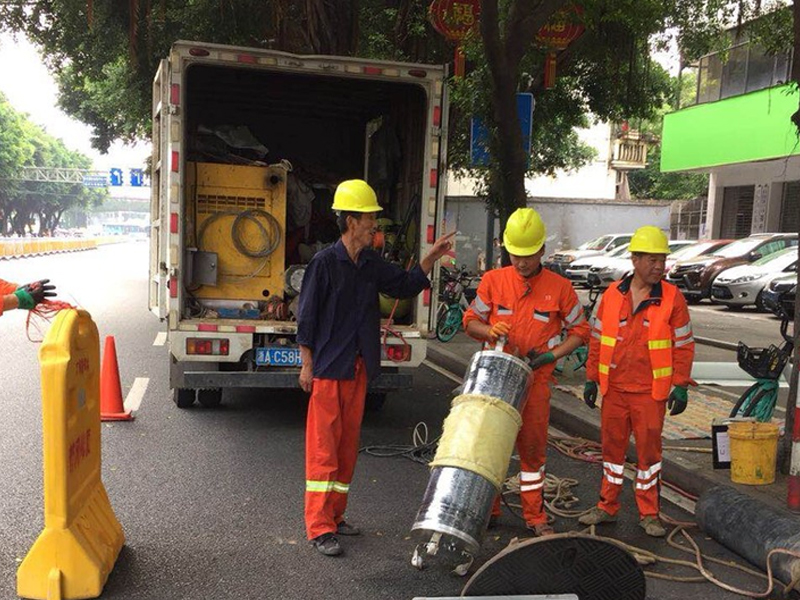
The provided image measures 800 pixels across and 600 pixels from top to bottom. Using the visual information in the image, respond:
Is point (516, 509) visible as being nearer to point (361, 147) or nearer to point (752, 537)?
point (752, 537)

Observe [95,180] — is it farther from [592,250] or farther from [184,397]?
[184,397]

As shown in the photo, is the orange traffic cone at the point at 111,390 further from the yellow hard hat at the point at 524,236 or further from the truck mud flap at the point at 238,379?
the yellow hard hat at the point at 524,236

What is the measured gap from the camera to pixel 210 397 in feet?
24.8

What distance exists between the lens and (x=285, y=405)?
7805 mm

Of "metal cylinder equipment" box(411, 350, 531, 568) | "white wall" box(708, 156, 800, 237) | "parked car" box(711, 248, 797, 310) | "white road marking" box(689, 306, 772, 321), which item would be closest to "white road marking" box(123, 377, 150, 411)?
"metal cylinder equipment" box(411, 350, 531, 568)

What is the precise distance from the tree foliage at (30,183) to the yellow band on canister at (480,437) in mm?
59561

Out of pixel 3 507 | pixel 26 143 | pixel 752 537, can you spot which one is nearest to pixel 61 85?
pixel 3 507

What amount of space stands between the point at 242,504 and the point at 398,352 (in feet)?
7.03

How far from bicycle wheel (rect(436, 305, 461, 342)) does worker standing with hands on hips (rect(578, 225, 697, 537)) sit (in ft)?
24.4

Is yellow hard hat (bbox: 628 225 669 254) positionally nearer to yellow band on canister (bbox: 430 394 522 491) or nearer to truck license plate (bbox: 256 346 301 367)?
yellow band on canister (bbox: 430 394 522 491)

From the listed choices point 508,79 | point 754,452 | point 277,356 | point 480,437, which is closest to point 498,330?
point 480,437

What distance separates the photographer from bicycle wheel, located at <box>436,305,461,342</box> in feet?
39.6

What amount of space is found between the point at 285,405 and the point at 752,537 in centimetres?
474

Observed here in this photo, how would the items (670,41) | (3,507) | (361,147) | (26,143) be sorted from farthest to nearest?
(26,143)
(670,41)
(361,147)
(3,507)
